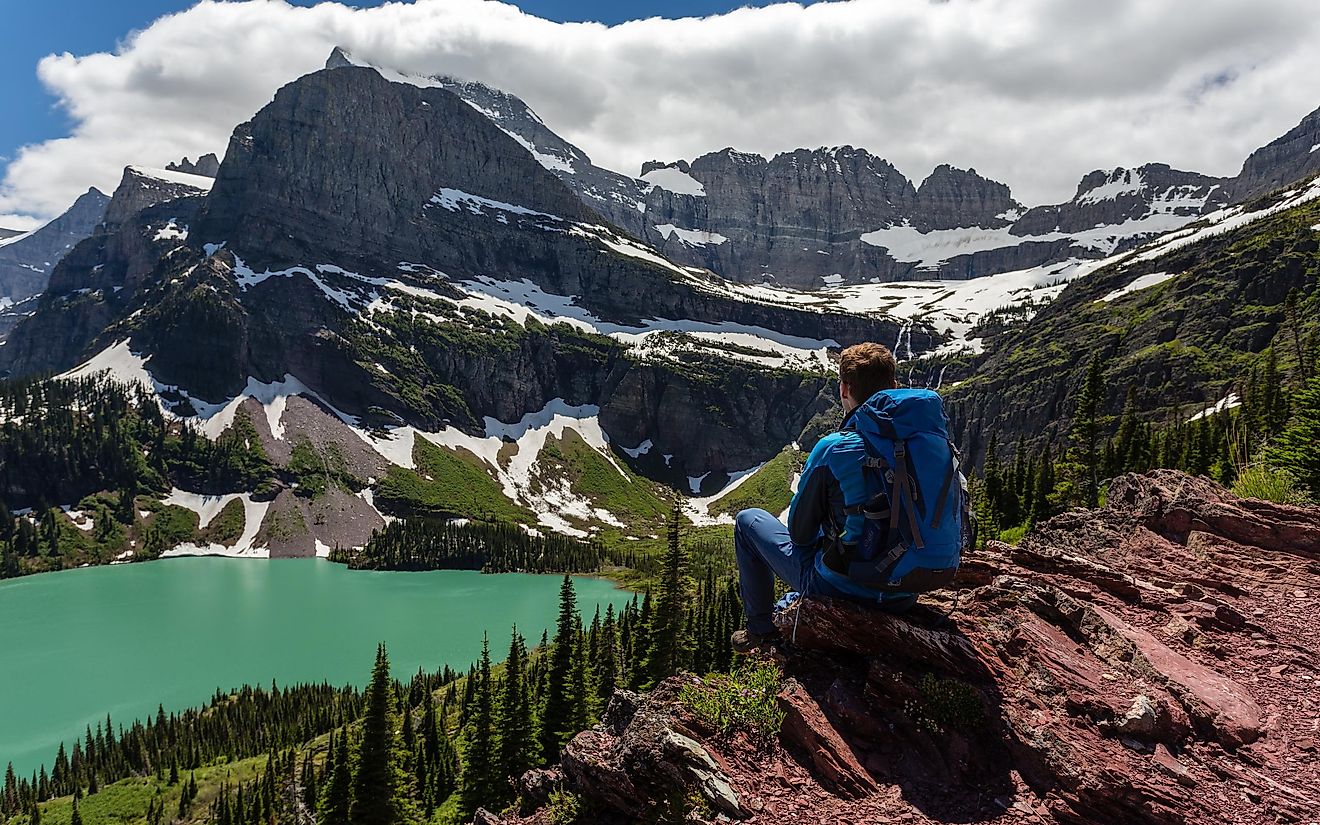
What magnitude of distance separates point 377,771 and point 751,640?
2439cm

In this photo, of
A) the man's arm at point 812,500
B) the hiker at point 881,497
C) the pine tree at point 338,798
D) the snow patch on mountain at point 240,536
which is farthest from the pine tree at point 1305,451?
the snow patch on mountain at point 240,536

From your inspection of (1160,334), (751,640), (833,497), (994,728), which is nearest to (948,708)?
(994,728)

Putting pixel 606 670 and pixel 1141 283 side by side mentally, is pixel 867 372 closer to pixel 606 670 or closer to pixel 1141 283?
pixel 606 670

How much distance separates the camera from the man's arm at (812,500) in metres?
5.92

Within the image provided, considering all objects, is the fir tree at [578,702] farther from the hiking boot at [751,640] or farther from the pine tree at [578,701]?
the hiking boot at [751,640]

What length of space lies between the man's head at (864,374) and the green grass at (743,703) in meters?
2.57

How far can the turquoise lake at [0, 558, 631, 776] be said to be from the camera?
7656 centimetres

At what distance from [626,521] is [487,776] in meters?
159

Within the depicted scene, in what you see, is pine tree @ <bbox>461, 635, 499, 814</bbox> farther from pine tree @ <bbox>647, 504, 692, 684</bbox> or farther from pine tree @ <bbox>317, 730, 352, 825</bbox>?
pine tree @ <bbox>317, 730, 352, 825</bbox>

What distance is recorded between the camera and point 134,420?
183 metres

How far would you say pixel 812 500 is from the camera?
6.04 metres

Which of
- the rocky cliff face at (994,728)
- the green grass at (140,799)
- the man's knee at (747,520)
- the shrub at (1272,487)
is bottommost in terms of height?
the green grass at (140,799)

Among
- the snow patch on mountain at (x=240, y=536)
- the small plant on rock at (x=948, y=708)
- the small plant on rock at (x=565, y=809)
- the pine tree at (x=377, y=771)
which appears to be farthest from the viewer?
the snow patch on mountain at (x=240, y=536)

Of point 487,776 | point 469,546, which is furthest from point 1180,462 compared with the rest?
point 469,546
